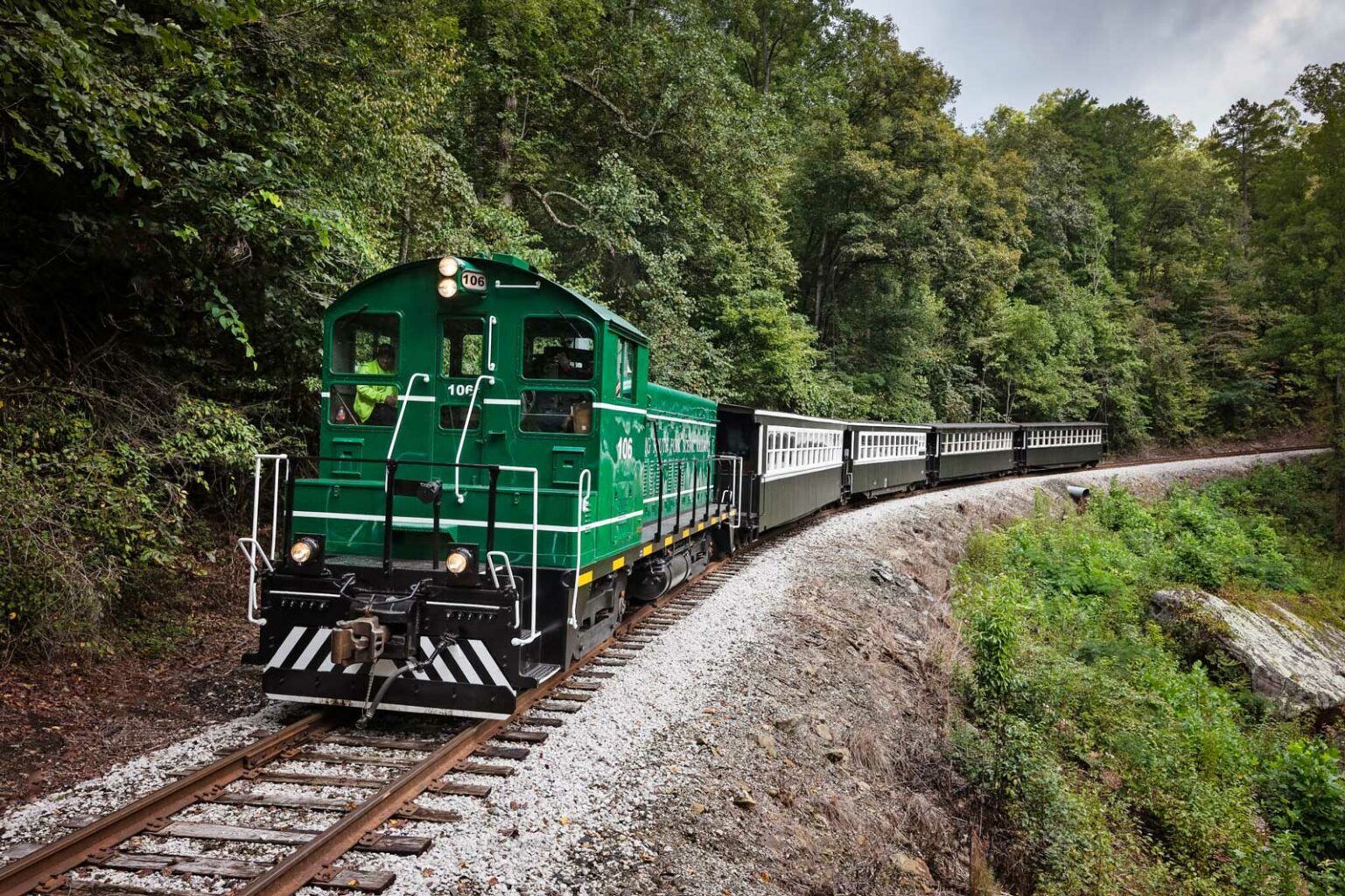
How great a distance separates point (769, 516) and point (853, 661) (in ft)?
18.0

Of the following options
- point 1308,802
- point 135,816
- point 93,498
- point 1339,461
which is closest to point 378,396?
point 93,498

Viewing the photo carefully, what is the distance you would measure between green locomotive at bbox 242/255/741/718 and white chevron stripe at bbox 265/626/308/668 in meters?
0.01

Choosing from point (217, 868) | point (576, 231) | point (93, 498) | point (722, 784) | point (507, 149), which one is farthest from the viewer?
point (576, 231)

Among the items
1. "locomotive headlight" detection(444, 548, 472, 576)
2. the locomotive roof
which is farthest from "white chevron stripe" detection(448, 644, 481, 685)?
the locomotive roof

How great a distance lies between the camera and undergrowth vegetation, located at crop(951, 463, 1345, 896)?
703 cm

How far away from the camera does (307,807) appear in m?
4.37

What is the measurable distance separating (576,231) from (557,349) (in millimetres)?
13531

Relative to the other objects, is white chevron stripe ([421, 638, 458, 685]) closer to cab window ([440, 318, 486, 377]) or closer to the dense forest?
cab window ([440, 318, 486, 377])

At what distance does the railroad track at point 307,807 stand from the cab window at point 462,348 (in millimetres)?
2668

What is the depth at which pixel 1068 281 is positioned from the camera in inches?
1721

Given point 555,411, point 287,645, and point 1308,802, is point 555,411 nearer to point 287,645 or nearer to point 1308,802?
point 287,645

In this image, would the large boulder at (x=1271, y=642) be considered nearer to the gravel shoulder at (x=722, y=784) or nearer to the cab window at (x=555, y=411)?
the gravel shoulder at (x=722, y=784)

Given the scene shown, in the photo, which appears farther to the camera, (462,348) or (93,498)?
(462,348)

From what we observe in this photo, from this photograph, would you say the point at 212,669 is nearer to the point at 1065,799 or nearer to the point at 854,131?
the point at 1065,799
